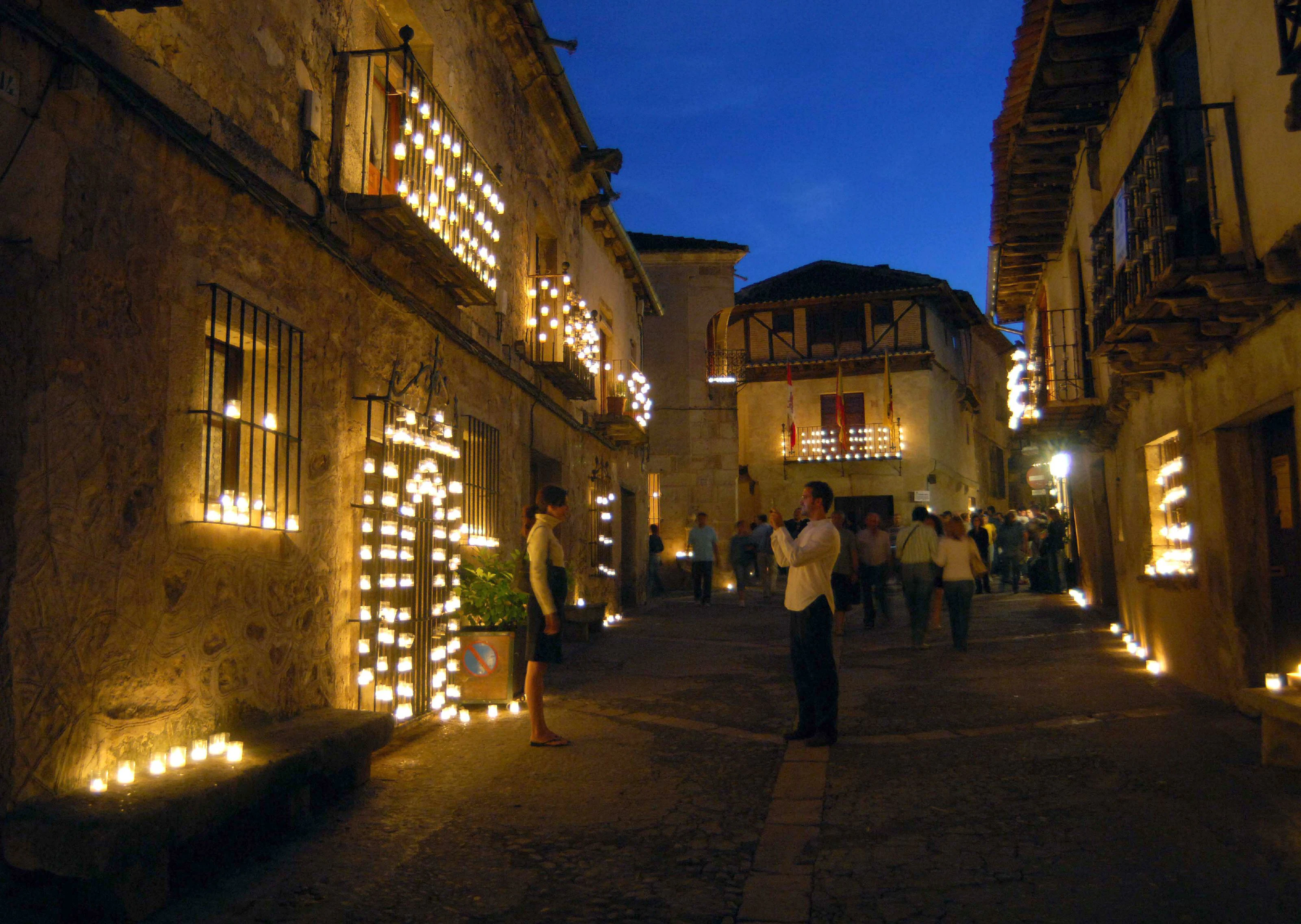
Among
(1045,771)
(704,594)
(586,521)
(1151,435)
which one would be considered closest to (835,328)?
(704,594)

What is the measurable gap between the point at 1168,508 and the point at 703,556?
9.90 meters

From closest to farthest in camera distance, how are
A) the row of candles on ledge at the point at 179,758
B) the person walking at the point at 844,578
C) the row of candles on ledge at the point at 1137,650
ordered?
the row of candles on ledge at the point at 179,758 < the row of candles on ledge at the point at 1137,650 < the person walking at the point at 844,578

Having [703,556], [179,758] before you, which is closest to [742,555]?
[703,556]

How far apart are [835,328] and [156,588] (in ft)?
88.7

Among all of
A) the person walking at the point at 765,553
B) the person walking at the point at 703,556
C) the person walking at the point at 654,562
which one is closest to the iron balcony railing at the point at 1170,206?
the person walking at the point at 703,556

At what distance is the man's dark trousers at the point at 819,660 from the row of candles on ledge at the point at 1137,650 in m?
4.21

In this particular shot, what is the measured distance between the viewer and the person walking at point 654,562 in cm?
1923

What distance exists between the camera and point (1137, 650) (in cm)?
1004

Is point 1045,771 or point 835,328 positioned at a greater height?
point 835,328

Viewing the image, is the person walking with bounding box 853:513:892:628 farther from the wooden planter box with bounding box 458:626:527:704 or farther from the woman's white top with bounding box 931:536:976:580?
the wooden planter box with bounding box 458:626:527:704

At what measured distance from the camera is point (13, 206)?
358 cm

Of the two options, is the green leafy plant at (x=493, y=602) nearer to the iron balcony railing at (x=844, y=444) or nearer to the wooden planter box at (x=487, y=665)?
the wooden planter box at (x=487, y=665)

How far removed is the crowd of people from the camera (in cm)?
1078

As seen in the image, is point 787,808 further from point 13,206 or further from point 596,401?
point 596,401
